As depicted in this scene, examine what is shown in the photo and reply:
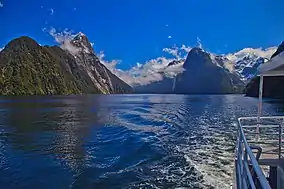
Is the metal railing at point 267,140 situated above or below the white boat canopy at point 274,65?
below

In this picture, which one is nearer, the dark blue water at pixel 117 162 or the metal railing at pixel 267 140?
the metal railing at pixel 267 140

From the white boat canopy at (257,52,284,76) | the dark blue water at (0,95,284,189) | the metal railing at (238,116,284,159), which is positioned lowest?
the dark blue water at (0,95,284,189)

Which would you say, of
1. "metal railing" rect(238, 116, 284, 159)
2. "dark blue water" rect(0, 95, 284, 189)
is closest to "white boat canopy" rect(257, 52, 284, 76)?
"metal railing" rect(238, 116, 284, 159)

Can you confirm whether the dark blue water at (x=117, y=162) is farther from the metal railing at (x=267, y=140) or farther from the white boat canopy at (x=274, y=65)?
the white boat canopy at (x=274, y=65)

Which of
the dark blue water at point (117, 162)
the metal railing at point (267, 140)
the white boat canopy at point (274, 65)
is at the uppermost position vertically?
the white boat canopy at point (274, 65)

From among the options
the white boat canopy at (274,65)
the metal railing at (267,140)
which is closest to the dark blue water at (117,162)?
the metal railing at (267,140)

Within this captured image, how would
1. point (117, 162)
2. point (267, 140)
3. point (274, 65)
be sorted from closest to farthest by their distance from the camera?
point (274, 65) → point (267, 140) → point (117, 162)

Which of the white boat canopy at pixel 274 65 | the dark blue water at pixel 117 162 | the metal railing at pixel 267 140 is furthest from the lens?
the dark blue water at pixel 117 162

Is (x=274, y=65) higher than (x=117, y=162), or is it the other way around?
(x=274, y=65)

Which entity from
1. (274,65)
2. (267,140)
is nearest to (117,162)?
(267,140)

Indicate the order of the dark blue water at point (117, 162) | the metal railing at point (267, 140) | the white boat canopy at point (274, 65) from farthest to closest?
the dark blue water at point (117, 162)
the metal railing at point (267, 140)
the white boat canopy at point (274, 65)

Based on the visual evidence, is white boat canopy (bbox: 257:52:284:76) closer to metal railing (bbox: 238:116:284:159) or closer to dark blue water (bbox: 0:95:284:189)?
metal railing (bbox: 238:116:284:159)

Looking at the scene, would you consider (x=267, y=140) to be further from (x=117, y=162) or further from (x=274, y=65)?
(x=117, y=162)

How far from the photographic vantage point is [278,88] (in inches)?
4916
